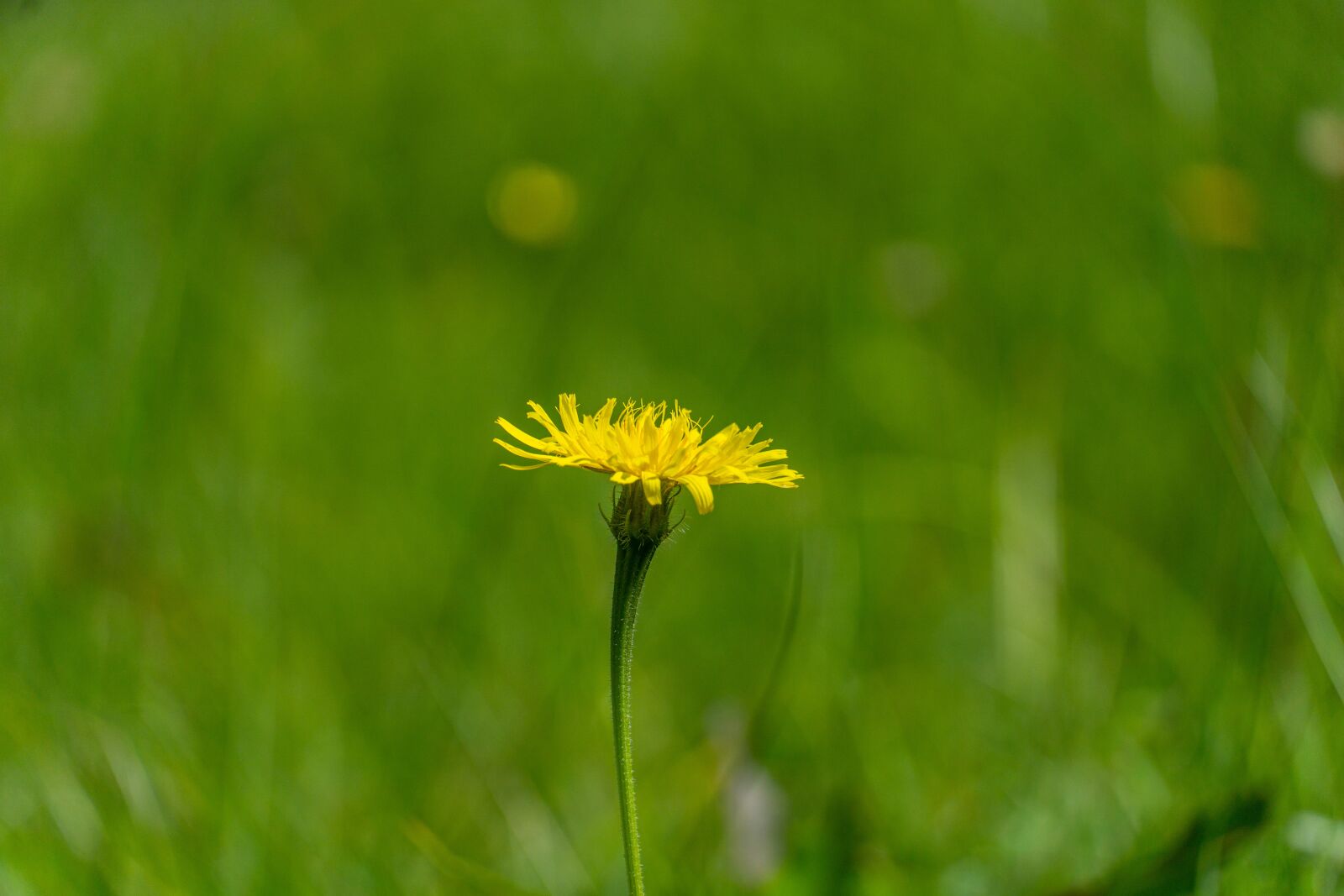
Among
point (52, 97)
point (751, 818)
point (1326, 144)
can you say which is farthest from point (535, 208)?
point (751, 818)

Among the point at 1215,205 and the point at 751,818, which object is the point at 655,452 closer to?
the point at 751,818

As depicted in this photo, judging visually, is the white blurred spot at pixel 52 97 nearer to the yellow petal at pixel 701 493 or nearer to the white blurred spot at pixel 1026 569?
the white blurred spot at pixel 1026 569

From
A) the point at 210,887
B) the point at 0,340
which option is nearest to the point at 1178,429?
the point at 210,887

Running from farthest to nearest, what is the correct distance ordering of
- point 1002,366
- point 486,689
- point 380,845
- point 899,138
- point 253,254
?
point 899,138, point 253,254, point 1002,366, point 486,689, point 380,845

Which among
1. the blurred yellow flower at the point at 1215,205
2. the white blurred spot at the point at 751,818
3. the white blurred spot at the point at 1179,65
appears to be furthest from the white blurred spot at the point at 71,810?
the blurred yellow flower at the point at 1215,205

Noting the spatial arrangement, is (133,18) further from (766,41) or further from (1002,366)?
(1002,366)
